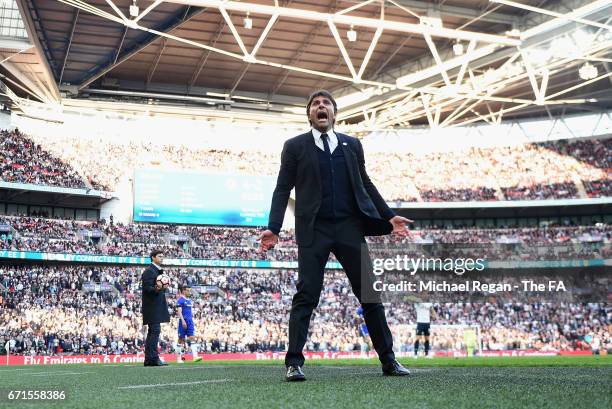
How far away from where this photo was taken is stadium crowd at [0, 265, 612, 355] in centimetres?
2767

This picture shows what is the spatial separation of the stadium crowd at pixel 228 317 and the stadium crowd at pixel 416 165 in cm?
687

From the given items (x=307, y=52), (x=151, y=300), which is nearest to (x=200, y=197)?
(x=307, y=52)

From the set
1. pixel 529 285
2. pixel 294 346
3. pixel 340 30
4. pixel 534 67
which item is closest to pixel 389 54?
pixel 340 30

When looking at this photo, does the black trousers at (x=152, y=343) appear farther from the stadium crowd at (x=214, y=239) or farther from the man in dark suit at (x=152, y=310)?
the stadium crowd at (x=214, y=239)

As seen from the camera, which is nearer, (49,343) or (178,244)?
(49,343)

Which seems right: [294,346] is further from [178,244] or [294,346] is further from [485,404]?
[178,244]

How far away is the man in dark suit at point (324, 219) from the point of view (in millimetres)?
5133

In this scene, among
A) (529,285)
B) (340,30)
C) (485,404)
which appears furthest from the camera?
(340,30)

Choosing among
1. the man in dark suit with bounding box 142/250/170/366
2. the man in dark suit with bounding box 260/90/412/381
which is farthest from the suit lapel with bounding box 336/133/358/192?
the man in dark suit with bounding box 142/250/170/366

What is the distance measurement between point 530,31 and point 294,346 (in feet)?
83.4

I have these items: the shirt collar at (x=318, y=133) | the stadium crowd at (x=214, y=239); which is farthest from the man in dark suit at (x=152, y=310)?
the stadium crowd at (x=214, y=239)

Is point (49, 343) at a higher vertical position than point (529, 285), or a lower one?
lower

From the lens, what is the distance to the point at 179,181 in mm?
41281

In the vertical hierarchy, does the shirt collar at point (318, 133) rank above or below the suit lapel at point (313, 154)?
above
